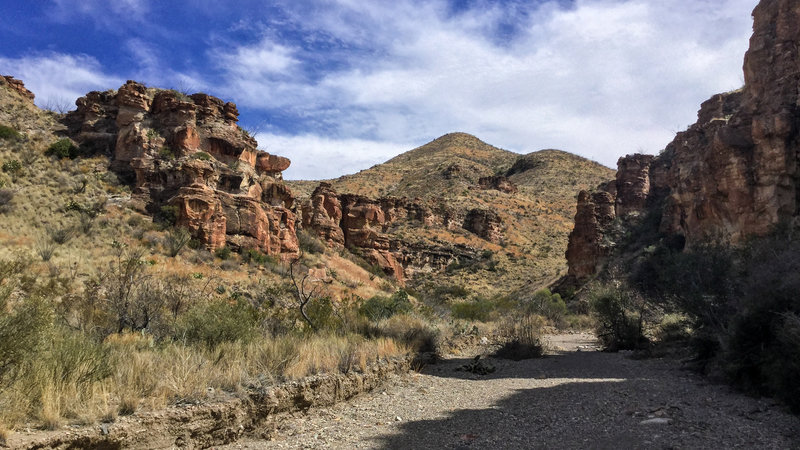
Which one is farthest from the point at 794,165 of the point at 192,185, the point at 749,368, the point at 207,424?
the point at 192,185

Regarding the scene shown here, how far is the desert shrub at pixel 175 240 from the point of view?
21.9m

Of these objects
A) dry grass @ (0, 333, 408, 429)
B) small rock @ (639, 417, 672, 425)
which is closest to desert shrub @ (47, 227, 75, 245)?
dry grass @ (0, 333, 408, 429)

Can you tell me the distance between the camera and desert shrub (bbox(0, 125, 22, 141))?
24.7 m

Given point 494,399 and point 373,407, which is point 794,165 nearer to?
point 494,399

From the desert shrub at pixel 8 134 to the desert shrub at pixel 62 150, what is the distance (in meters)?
1.51

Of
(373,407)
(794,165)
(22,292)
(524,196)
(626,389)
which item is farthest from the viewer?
(524,196)

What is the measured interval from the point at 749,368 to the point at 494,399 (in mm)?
4687

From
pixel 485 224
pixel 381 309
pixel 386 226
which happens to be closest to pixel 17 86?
pixel 381 309

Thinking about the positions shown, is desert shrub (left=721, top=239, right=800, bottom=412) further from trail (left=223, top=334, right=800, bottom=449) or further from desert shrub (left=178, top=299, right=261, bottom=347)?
desert shrub (left=178, top=299, right=261, bottom=347)

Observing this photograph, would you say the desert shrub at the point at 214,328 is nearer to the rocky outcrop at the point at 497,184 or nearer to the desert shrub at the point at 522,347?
the desert shrub at the point at 522,347

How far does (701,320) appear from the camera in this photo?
40.0 feet

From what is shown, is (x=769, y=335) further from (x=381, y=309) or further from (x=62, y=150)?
(x=62, y=150)

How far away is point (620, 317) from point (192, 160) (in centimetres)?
2366

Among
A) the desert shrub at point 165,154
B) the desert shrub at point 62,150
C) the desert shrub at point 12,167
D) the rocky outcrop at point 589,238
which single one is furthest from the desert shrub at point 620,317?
the desert shrub at point 62,150
